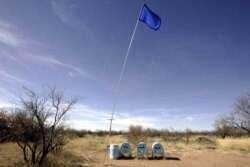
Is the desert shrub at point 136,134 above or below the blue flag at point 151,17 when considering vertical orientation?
below

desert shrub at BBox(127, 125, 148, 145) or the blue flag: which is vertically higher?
the blue flag

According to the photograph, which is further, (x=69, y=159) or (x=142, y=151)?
(x=142, y=151)

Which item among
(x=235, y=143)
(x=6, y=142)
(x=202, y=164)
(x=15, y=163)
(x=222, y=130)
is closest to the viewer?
(x=15, y=163)

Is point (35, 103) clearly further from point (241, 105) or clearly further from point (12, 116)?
point (241, 105)

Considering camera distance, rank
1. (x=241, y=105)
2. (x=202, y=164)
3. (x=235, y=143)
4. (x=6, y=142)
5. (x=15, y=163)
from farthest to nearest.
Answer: (x=241, y=105), (x=235, y=143), (x=6, y=142), (x=202, y=164), (x=15, y=163)

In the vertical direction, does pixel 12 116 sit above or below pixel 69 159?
above

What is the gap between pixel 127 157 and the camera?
20.7 meters

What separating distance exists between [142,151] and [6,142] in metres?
12.0

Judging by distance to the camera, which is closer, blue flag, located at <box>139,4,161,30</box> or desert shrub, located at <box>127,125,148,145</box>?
blue flag, located at <box>139,4,161,30</box>

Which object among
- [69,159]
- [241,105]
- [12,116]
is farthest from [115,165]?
[241,105]

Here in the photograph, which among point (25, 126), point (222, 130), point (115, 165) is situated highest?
point (222, 130)

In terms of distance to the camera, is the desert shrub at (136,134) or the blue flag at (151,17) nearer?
the blue flag at (151,17)

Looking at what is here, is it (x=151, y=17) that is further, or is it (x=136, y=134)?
(x=136, y=134)

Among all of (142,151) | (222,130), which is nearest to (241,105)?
(222,130)
